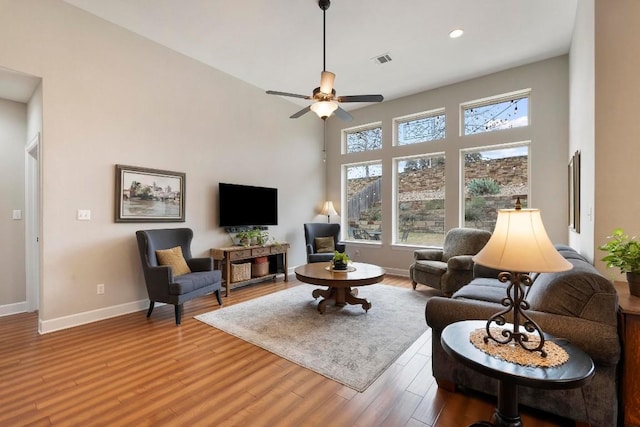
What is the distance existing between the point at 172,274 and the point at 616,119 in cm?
426

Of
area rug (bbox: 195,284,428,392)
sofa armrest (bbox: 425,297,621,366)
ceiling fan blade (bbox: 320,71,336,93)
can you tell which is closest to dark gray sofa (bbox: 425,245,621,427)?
sofa armrest (bbox: 425,297,621,366)

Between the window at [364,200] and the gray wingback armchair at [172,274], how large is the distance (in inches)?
139

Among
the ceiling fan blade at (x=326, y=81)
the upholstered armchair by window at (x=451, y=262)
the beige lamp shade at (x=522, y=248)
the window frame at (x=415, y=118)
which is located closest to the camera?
the beige lamp shade at (x=522, y=248)

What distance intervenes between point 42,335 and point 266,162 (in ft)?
12.5

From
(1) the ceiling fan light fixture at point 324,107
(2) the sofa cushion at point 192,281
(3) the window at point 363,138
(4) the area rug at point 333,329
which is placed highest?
Result: (3) the window at point 363,138

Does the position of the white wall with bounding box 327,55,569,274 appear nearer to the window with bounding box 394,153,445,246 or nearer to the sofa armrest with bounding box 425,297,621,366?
the window with bounding box 394,153,445,246

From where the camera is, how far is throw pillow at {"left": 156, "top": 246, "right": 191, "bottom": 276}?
364 cm

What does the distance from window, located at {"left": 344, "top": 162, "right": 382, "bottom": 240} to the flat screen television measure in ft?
6.24

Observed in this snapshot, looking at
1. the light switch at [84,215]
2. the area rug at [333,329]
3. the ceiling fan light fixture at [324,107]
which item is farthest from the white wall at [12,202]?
the ceiling fan light fixture at [324,107]

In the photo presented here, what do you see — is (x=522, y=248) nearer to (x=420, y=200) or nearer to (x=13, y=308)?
(x=420, y=200)

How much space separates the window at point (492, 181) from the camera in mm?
4762

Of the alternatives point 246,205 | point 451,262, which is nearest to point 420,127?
point 451,262

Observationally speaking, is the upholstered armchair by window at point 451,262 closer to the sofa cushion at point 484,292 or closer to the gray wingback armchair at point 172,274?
the sofa cushion at point 484,292

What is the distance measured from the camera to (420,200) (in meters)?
5.71
